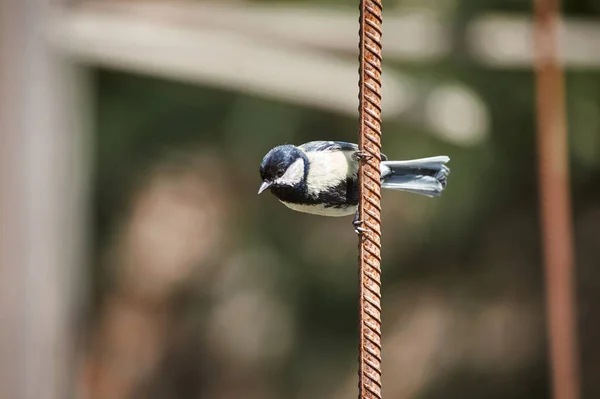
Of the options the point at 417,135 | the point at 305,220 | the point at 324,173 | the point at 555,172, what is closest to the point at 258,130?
the point at 305,220

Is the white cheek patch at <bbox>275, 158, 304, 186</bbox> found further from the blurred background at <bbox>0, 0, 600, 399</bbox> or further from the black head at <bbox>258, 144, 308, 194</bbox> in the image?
the blurred background at <bbox>0, 0, 600, 399</bbox>

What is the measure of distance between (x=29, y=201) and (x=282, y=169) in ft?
4.89

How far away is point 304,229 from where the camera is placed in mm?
3717

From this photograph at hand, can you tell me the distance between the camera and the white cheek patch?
0.91 metres

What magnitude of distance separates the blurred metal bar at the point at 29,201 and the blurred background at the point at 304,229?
10 cm

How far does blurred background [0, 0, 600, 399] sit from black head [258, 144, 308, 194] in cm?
143

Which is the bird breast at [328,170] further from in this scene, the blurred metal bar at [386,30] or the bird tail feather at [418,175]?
the blurred metal bar at [386,30]

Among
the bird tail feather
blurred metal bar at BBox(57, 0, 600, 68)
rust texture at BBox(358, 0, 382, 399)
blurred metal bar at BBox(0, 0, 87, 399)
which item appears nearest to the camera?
rust texture at BBox(358, 0, 382, 399)

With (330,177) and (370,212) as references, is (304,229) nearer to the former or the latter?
(330,177)

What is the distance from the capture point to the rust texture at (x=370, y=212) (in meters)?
0.54

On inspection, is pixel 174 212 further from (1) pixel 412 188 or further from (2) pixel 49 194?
(1) pixel 412 188

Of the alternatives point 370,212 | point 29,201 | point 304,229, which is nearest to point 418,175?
point 370,212

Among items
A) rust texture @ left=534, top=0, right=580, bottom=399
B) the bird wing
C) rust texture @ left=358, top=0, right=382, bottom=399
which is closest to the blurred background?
rust texture @ left=534, top=0, right=580, bottom=399

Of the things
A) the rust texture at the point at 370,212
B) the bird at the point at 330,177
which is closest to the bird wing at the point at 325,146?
the bird at the point at 330,177
